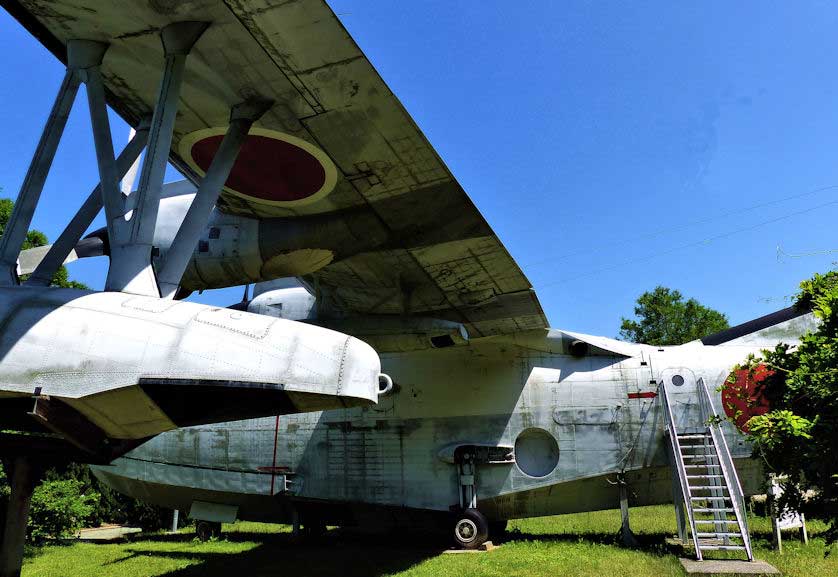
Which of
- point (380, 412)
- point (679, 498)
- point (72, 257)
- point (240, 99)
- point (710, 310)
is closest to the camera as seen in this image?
point (240, 99)

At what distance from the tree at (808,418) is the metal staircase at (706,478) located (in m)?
6.21

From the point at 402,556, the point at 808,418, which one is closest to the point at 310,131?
the point at 808,418

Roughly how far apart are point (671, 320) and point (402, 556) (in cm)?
3880

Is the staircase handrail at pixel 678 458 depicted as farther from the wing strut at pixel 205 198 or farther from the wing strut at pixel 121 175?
the wing strut at pixel 121 175

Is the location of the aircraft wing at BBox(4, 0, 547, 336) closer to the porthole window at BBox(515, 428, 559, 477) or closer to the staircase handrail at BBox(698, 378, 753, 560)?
the porthole window at BBox(515, 428, 559, 477)

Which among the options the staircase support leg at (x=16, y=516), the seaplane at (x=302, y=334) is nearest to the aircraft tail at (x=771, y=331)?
the seaplane at (x=302, y=334)

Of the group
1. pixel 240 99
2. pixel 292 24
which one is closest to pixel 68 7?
pixel 240 99

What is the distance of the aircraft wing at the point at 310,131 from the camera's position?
6.14 meters

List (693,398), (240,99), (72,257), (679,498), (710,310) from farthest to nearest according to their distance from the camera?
1. (710,310)
2. (693,398)
3. (679,498)
4. (72,257)
5. (240,99)

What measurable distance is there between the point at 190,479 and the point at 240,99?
1037 centimetres

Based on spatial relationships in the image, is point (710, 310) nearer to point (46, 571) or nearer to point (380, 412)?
point (380, 412)

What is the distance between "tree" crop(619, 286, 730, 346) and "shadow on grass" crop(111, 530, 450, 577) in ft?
116

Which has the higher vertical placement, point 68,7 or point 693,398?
point 68,7

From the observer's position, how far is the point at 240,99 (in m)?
7.28
